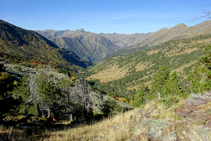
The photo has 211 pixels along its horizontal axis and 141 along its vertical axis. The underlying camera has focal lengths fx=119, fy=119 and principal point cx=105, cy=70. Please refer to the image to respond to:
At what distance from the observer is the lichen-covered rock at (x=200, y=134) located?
4105 mm

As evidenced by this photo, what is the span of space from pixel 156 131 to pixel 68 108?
102ft

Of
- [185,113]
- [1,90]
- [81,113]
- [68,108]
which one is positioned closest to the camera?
[185,113]

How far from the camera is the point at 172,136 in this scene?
4562 millimetres

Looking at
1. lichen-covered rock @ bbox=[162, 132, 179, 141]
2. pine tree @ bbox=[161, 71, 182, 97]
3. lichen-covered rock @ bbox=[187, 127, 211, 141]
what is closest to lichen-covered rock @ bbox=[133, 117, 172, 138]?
lichen-covered rock @ bbox=[162, 132, 179, 141]

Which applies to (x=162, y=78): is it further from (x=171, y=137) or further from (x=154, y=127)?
(x=171, y=137)

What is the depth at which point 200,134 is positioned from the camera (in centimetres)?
430

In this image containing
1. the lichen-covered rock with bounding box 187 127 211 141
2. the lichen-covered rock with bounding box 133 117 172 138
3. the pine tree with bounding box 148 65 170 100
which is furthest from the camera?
the pine tree with bounding box 148 65 170 100

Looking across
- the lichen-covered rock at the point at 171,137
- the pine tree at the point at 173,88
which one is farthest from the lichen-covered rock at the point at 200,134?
the pine tree at the point at 173,88

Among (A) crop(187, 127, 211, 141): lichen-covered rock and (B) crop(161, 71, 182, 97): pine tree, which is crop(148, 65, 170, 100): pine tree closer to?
(B) crop(161, 71, 182, 97): pine tree

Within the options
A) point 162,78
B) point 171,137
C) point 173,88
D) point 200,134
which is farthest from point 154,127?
point 162,78

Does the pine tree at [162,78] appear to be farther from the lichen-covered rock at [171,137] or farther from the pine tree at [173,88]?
the lichen-covered rock at [171,137]

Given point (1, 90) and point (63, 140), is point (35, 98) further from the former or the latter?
point (63, 140)

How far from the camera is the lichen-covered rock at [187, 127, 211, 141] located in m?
4.11

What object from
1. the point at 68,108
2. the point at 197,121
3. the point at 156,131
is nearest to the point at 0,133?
the point at 156,131
